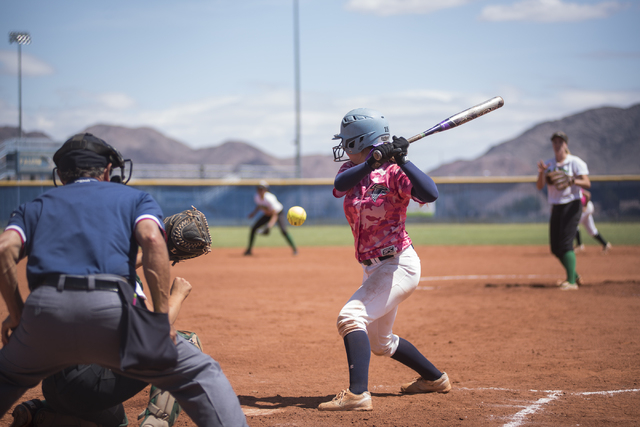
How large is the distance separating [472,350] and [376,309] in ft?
7.32

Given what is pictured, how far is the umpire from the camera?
2.34 meters

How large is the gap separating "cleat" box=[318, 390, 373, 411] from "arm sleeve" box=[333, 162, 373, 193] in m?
1.39

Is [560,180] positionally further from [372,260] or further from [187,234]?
[187,234]

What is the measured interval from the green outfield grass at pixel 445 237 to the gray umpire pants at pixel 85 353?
1528cm

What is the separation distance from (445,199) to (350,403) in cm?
2447

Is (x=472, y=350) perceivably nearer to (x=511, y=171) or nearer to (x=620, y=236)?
(x=620, y=236)

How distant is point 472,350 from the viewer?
17.8 ft

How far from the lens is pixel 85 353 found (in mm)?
2400

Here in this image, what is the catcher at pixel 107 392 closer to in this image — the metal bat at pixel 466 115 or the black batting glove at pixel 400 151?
the black batting glove at pixel 400 151

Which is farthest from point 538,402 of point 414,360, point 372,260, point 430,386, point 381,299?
point 372,260

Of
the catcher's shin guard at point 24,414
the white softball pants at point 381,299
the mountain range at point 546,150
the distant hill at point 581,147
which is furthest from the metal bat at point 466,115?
the distant hill at point 581,147

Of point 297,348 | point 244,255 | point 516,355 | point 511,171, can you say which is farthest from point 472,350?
point 511,171

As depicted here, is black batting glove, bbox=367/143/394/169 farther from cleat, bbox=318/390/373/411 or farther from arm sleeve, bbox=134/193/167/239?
cleat, bbox=318/390/373/411

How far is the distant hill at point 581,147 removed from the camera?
72.2 m
